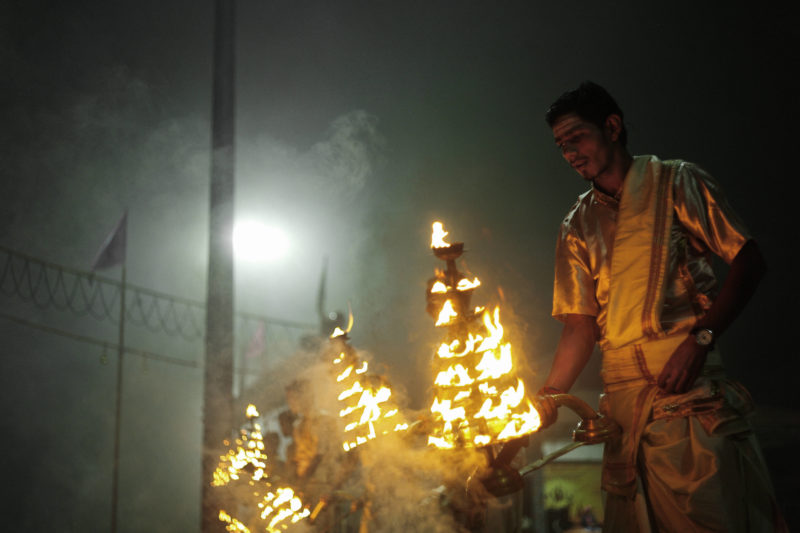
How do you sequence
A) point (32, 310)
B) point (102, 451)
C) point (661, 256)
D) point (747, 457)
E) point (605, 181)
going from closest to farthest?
point (747, 457) → point (661, 256) → point (605, 181) → point (32, 310) → point (102, 451)

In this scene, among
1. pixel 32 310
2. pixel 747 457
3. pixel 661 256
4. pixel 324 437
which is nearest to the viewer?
pixel 747 457

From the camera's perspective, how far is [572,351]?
242 cm

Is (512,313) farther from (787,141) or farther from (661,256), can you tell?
(661,256)

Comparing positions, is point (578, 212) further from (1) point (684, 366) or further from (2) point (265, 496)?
(2) point (265, 496)

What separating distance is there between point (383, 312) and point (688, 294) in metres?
9.39

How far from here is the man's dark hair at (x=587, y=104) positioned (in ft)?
7.24

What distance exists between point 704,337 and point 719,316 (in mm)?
89

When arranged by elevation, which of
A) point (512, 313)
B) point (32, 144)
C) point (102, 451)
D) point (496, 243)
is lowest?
point (102, 451)

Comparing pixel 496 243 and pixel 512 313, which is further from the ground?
pixel 496 243

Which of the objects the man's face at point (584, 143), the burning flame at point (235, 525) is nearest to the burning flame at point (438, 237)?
the man's face at point (584, 143)

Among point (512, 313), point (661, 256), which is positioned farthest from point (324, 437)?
point (512, 313)

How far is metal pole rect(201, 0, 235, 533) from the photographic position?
241 inches

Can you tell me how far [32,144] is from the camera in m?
9.53

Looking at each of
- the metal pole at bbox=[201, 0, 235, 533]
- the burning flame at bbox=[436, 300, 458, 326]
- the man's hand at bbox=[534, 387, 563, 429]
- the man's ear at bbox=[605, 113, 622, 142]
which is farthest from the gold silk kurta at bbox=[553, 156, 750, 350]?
the metal pole at bbox=[201, 0, 235, 533]
